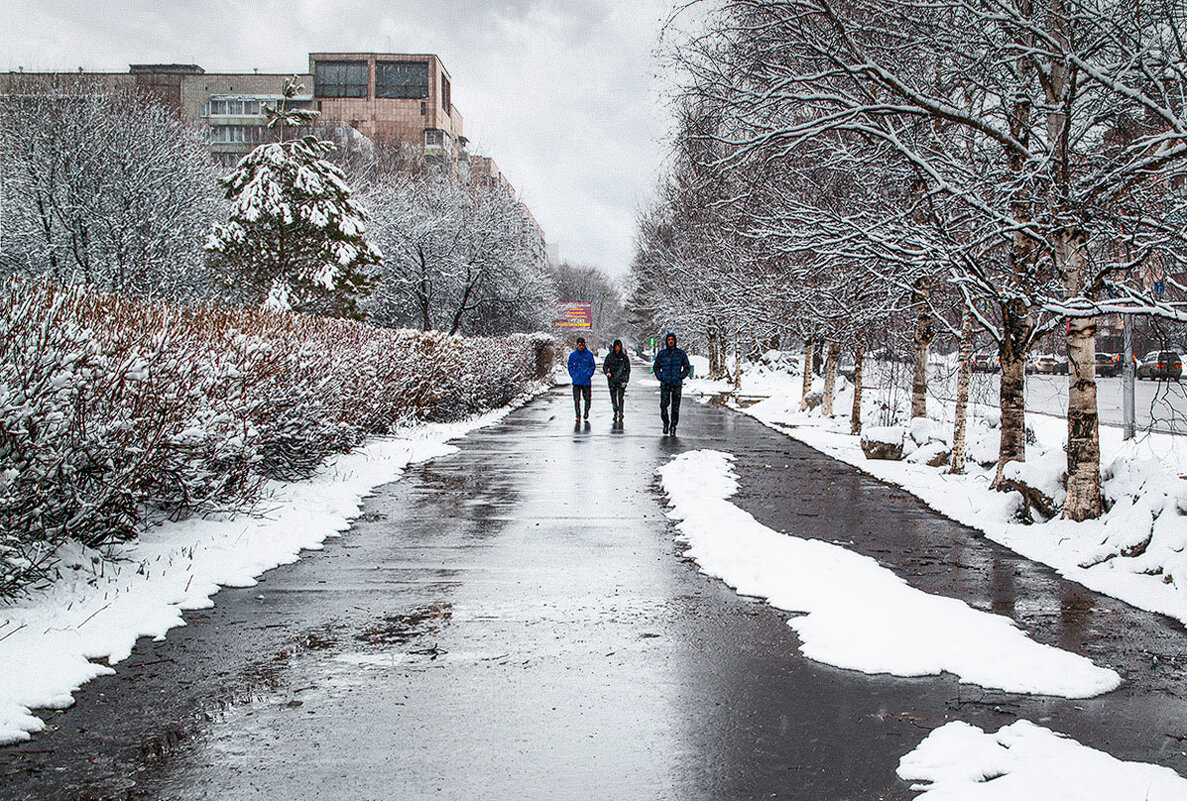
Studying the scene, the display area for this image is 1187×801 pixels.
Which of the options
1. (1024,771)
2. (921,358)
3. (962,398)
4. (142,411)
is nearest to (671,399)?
(921,358)

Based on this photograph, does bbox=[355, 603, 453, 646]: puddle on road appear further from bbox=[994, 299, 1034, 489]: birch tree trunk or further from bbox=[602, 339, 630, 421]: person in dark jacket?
bbox=[602, 339, 630, 421]: person in dark jacket

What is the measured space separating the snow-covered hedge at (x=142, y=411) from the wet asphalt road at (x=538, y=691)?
3.70 ft

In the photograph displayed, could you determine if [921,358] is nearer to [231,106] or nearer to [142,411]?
[142,411]

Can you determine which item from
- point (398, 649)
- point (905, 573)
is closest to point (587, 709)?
point (398, 649)

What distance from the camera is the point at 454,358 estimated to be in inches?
846

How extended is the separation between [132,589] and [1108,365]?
51.4 metres

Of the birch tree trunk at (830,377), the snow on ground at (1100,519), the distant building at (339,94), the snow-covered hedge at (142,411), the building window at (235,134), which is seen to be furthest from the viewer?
the distant building at (339,94)

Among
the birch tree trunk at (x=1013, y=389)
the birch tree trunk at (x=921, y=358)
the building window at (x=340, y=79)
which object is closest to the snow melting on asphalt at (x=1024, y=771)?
the birch tree trunk at (x=1013, y=389)

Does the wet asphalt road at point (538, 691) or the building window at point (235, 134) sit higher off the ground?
the building window at point (235, 134)

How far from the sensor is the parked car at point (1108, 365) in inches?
1921

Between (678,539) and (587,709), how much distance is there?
421cm

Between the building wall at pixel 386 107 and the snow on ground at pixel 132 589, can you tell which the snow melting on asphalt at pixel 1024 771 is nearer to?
the snow on ground at pixel 132 589

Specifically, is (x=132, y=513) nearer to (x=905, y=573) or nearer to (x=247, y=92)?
(x=905, y=573)

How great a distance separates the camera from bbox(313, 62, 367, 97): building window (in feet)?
304
